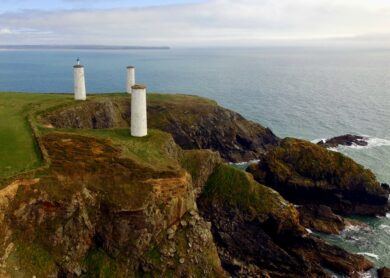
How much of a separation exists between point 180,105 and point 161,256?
39920mm

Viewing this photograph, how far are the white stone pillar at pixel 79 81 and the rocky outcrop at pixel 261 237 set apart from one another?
19.0 meters

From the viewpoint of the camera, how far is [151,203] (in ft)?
92.8

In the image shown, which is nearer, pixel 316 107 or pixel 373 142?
pixel 373 142

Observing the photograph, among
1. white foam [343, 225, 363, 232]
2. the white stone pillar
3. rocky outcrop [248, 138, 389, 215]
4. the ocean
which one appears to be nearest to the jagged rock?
the ocean

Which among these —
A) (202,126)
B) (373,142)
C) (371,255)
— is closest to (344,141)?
(373,142)

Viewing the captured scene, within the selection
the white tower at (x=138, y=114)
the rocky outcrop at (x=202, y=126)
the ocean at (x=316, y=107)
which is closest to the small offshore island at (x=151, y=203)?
the white tower at (x=138, y=114)

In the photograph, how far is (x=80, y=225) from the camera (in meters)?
27.2

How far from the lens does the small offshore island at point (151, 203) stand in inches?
1040

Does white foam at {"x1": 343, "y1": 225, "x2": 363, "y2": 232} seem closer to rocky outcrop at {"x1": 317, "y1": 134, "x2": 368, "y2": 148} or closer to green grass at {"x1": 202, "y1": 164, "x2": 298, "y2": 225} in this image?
green grass at {"x1": 202, "y1": 164, "x2": 298, "y2": 225}

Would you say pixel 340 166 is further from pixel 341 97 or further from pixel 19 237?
pixel 341 97

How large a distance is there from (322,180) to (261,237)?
15496 mm

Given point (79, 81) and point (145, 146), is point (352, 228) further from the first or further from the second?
point (79, 81)

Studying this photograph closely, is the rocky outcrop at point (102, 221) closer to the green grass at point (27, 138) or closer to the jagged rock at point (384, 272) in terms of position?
the green grass at point (27, 138)


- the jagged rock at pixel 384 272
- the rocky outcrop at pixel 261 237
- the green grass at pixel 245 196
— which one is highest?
the green grass at pixel 245 196
